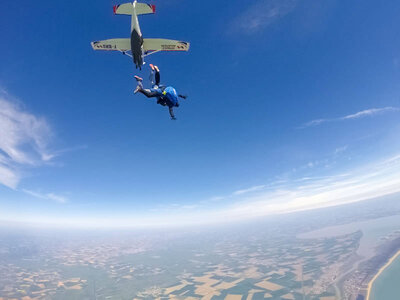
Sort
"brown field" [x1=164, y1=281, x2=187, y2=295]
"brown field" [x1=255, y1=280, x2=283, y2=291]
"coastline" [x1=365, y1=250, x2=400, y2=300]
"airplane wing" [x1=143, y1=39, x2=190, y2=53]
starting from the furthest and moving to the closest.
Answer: "brown field" [x1=164, y1=281, x2=187, y2=295]
"brown field" [x1=255, y1=280, x2=283, y2=291]
"coastline" [x1=365, y1=250, x2=400, y2=300]
"airplane wing" [x1=143, y1=39, x2=190, y2=53]

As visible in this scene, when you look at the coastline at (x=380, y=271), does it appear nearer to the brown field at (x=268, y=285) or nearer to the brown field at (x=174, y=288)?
the brown field at (x=268, y=285)

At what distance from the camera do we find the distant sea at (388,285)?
63.7 m

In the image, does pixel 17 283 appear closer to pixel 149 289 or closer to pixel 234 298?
pixel 149 289

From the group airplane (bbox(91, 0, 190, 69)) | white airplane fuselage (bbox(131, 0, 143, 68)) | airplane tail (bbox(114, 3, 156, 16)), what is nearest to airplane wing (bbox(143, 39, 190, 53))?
airplane (bbox(91, 0, 190, 69))

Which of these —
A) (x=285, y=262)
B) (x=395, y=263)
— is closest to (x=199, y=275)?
(x=285, y=262)

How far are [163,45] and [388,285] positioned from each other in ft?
372

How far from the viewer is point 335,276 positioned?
3469 inches

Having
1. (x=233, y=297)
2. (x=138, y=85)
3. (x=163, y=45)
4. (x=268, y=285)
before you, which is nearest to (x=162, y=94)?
(x=138, y=85)

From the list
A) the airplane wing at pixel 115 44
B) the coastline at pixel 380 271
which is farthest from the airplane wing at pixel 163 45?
the coastline at pixel 380 271

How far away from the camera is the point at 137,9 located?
447 inches

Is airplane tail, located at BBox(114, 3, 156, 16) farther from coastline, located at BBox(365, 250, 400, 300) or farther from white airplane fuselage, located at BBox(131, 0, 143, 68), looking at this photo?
coastline, located at BBox(365, 250, 400, 300)

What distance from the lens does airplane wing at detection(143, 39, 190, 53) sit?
1224 cm

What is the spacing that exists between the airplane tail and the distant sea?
100130 mm

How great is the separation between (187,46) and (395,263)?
139 m
